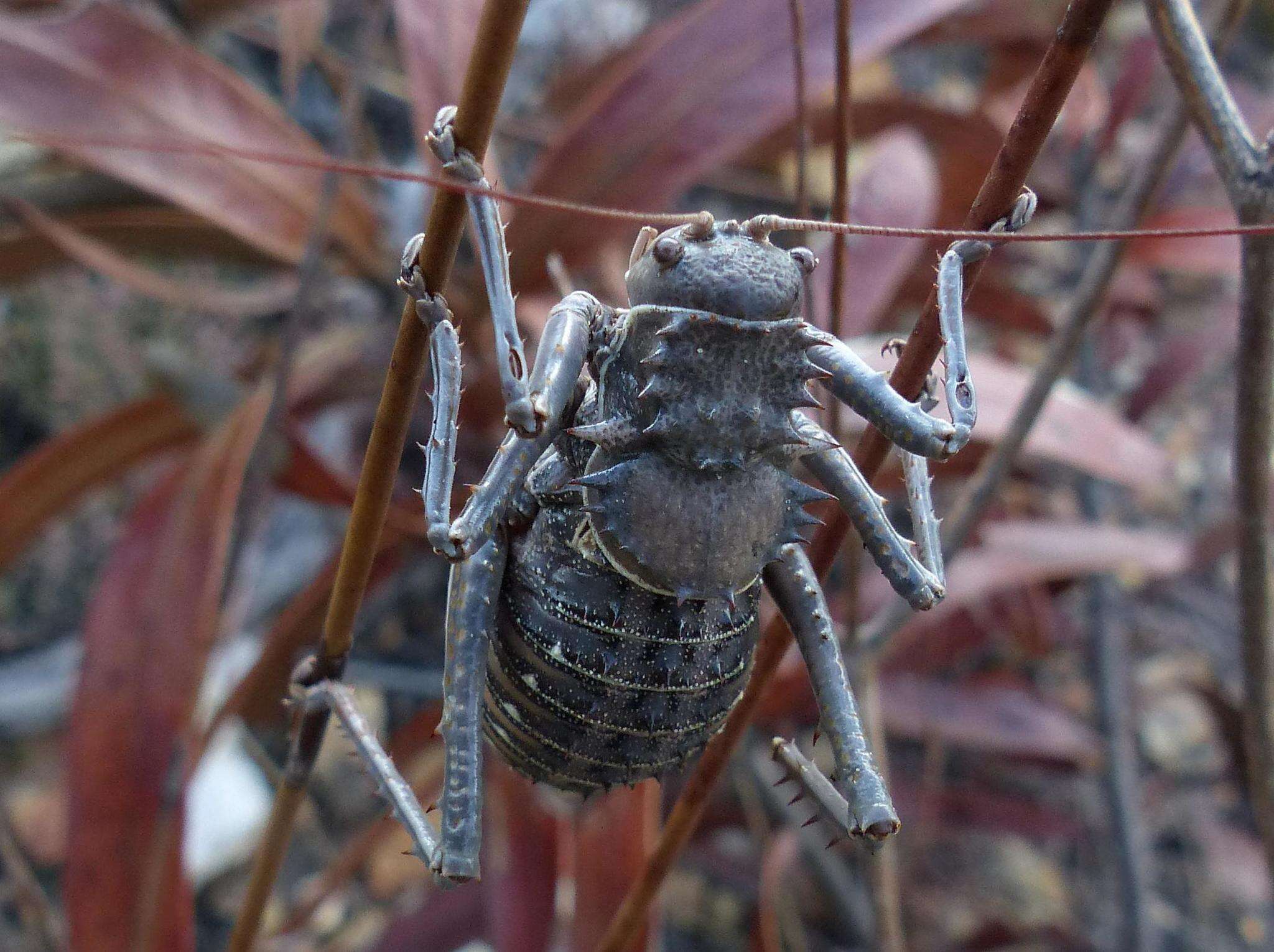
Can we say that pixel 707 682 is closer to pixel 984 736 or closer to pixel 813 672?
pixel 813 672

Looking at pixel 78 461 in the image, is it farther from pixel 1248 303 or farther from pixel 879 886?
→ pixel 1248 303

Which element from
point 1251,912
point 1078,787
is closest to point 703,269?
point 1078,787

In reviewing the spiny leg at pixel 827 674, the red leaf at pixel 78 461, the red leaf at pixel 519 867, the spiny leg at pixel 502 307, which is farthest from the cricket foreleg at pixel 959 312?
the red leaf at pixel 78 461

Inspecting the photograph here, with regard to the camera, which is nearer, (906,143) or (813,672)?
(813,672)

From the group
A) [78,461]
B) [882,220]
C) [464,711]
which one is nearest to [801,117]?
[464,711]

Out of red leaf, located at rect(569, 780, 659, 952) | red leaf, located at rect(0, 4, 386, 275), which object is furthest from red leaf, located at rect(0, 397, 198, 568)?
red leaf, located at rect(569, 780, 659, 952)

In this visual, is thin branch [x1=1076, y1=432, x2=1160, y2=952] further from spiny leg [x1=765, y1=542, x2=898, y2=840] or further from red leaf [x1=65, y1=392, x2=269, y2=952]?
red leaf [x1=65, y1=392, x2=269, y2=952]
